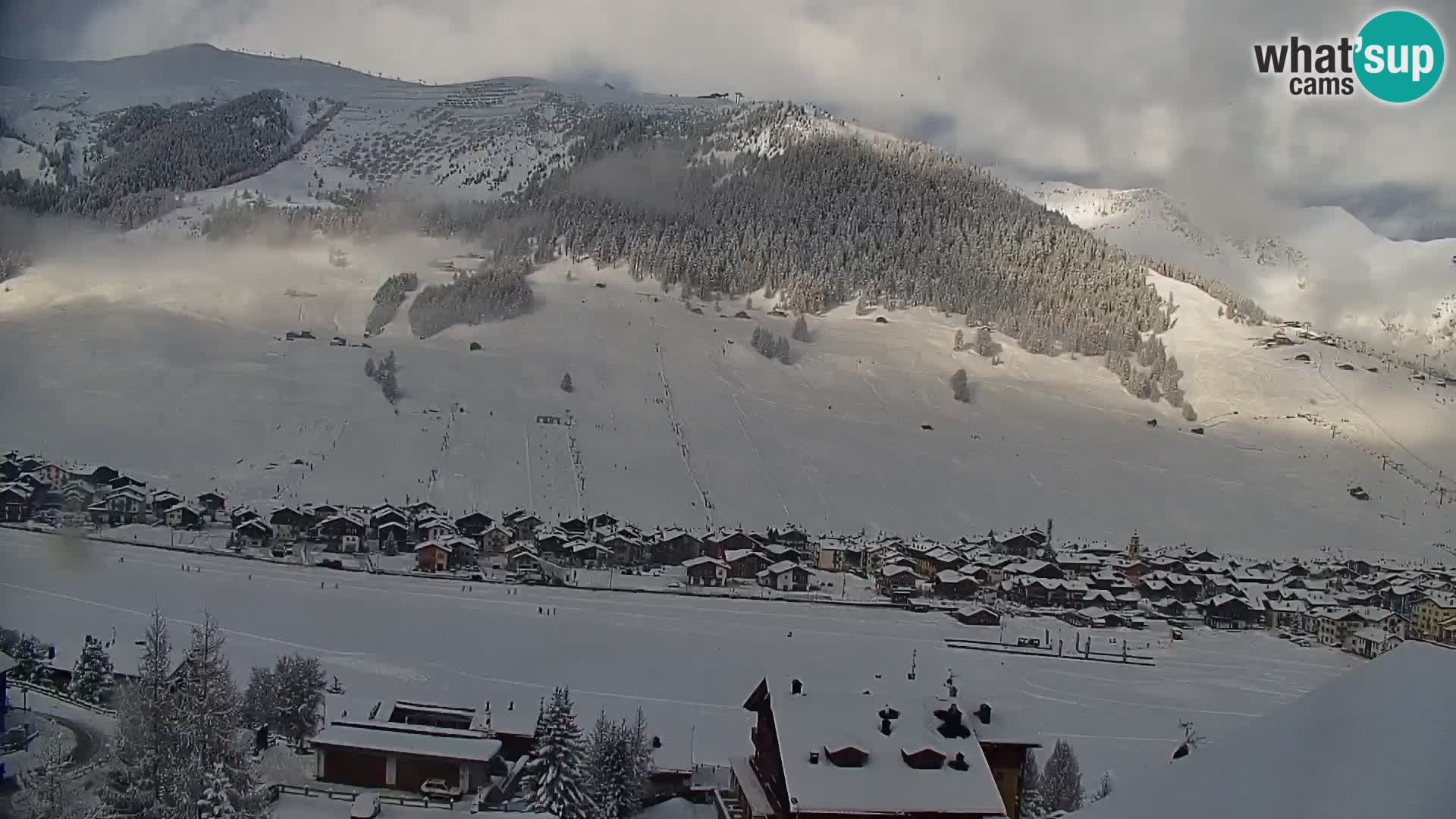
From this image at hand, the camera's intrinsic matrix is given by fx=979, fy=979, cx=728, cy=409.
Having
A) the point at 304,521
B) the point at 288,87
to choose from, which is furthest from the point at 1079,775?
the point at 288,87

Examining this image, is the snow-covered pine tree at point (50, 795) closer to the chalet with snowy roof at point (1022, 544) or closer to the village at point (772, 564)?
the village at point (772, 564)

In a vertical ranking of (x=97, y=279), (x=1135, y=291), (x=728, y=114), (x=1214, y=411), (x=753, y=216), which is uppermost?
(x=728, y=114)

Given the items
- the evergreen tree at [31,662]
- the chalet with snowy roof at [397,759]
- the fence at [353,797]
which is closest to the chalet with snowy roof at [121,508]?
the evergreen tree at [31,662]

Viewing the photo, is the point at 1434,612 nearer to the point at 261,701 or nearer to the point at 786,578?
the point at 786,578

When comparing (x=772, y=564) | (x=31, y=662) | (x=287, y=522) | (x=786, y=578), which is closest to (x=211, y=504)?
(x=287, y=522)

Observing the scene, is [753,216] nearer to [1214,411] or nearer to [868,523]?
[1214,411]

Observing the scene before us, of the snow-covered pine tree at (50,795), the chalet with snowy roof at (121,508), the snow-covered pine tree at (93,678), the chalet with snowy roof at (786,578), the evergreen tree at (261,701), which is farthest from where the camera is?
the chalet with snowy roof at (786,578)

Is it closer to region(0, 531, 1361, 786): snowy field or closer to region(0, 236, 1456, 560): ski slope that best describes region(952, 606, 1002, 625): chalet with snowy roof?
region(0, 531, 1361, 786): snowy field
